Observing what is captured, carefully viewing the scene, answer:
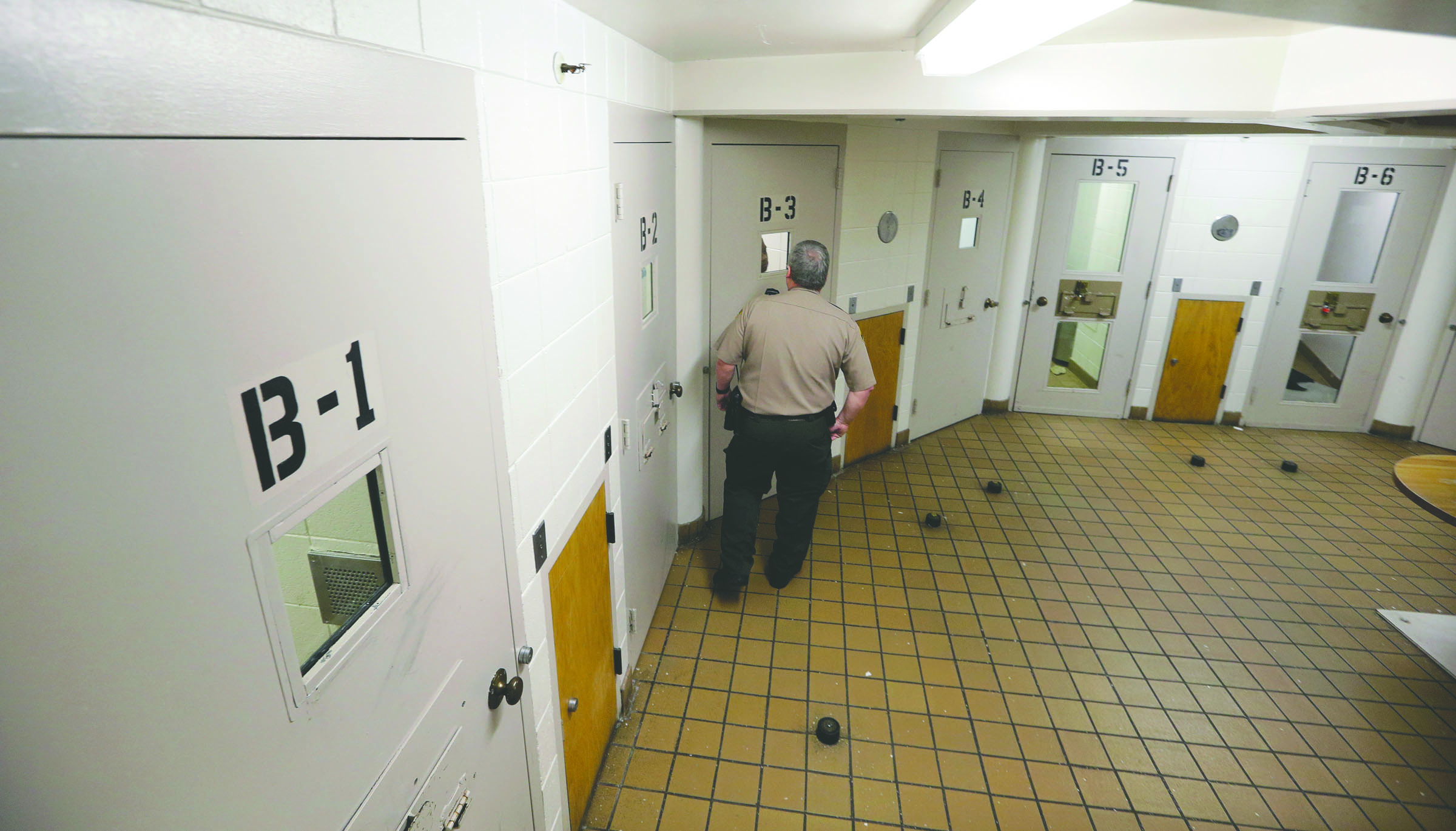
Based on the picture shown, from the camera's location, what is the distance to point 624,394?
2740 millimetres

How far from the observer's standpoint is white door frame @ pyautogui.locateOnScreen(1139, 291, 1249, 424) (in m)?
5.97

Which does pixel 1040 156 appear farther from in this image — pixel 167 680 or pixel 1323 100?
pixel 167 680

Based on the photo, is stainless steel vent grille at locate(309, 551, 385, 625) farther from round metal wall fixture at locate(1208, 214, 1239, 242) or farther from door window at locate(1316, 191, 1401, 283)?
door window at locate(1316, 191, 1401, 283)

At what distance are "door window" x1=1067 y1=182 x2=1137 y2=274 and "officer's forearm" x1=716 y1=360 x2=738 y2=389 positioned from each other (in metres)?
3.98

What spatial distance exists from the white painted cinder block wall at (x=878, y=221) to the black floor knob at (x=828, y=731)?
243 centimetres

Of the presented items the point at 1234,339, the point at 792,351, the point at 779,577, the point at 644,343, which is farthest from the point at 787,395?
the point at 1234,339

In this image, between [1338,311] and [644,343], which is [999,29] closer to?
[644,343]

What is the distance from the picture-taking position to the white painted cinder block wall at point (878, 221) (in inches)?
180

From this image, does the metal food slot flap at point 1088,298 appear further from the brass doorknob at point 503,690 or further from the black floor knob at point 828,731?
the brass doorknob at point 503,690

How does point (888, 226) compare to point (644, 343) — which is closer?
point (644, 343)

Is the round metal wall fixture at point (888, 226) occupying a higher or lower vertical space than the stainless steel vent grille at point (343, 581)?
higher

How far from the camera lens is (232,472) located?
80 centimetres

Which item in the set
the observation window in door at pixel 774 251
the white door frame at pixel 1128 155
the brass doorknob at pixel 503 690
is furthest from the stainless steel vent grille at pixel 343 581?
the white door frame at pixel 1128 155

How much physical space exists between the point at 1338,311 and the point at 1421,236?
74cm
